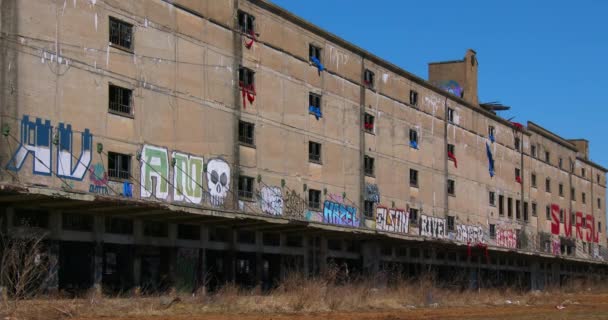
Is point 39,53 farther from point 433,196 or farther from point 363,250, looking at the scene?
point 433,196

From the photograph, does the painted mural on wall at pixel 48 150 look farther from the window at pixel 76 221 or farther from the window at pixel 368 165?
the window at pixel 368 165

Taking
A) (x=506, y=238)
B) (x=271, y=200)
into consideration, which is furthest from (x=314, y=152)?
(x=506, y=238)

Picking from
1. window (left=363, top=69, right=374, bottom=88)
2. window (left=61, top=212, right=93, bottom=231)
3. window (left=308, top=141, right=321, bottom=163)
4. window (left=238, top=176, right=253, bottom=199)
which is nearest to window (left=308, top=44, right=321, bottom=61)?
window (left=308, top=141, right=321, bottom=163)

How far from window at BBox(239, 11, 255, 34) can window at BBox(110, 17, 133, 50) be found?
6.99 metres

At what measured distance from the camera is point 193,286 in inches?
1398

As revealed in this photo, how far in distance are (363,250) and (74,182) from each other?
71.1ft

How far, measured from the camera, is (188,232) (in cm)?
3528

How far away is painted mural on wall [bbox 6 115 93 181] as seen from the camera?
2731 centimetres

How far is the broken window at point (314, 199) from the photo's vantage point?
42.2 m

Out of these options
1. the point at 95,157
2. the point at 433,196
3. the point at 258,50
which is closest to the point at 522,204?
the point at 433,196

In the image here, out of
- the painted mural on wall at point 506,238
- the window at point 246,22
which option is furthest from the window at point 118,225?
the painted mural on wall at point 506,238

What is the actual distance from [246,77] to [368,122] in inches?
454

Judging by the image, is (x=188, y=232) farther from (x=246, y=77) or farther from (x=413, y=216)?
(x=413, y=216)

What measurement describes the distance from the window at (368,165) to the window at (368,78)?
408 centimetres
